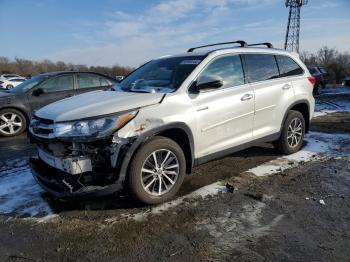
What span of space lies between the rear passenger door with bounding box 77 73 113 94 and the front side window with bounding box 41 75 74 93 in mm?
238

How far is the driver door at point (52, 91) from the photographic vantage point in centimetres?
872

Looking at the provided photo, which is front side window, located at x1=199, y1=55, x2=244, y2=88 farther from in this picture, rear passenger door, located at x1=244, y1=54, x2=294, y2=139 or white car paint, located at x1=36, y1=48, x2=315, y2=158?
rear passenger door, located at x1=244, y1=54, x2=294, y2=139

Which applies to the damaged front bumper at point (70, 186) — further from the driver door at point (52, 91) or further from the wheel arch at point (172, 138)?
the driver door at point (52, 91)

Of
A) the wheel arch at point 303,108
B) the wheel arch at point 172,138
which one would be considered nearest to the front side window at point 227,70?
the wheel arch at point 172,138

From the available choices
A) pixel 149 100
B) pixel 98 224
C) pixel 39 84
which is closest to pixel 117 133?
pixel 149 100

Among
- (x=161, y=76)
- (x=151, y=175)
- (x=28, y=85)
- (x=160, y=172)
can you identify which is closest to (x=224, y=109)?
(x=161, y=76)

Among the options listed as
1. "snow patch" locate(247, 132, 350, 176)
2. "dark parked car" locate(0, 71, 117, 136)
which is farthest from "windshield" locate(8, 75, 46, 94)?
"snow patch" locate(247, 132, 350, 176)

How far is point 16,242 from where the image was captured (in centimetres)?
338

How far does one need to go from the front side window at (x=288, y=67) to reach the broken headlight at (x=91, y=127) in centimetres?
328

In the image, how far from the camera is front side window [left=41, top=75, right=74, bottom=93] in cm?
893

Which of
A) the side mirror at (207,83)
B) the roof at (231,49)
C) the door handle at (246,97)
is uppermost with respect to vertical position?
the roof at (231,49)

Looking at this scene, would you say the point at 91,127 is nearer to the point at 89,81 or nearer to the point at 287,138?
the point at 287,138

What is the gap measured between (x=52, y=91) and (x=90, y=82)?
3.48 ft

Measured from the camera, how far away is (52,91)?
8945 mm
